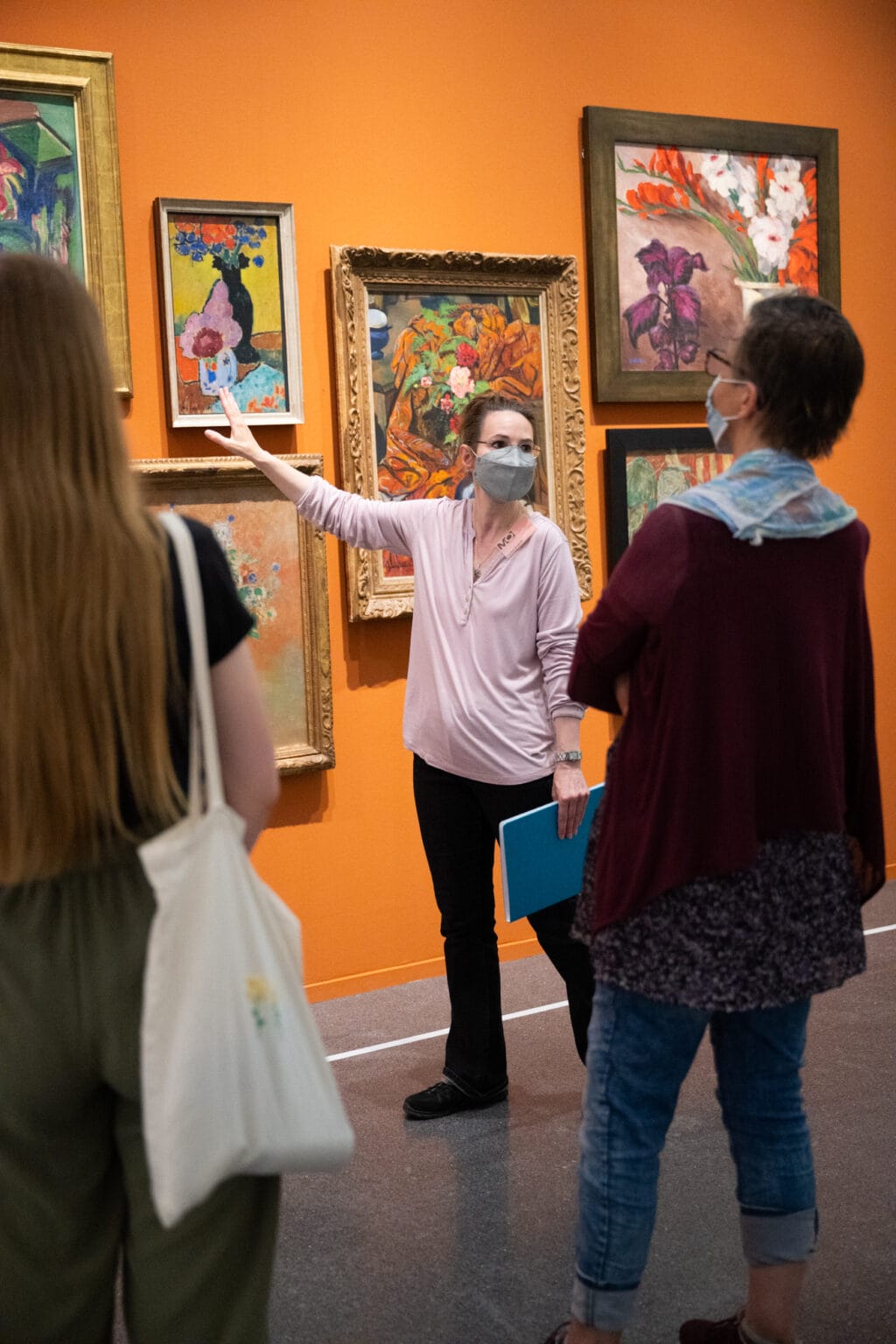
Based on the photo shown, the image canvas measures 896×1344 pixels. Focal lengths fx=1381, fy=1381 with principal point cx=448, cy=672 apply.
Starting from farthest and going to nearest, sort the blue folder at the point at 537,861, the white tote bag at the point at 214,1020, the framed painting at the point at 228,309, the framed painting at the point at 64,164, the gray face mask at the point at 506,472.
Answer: the framed painting at the point at 228,309 → the framed painting at the point at 64,164 → the gray face mask at the point at 506,472 → the blue folder at the point at 537,861 → the white tote bag at the point at 214,1020

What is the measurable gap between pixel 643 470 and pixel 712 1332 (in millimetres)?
2960

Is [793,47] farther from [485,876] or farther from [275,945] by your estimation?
[275,945]

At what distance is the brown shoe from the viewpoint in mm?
2037

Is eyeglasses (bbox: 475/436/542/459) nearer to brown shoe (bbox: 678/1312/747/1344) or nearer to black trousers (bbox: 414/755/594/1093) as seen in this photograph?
black trousers (bbox: 414/755/594/1093)

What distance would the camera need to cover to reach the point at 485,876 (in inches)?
124

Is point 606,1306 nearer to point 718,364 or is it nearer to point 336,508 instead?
point 718,364

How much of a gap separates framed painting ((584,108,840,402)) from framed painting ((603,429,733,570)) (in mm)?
130

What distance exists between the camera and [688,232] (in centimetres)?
452

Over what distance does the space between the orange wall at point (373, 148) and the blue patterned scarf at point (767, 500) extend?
2.34 meters

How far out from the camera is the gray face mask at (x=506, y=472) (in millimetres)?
2918

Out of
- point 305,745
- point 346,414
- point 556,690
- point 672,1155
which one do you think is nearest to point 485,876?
point 556,690

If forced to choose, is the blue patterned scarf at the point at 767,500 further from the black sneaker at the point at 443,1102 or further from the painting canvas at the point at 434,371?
the painting canvas at the point at 434,371

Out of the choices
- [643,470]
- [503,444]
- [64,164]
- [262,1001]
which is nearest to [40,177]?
[64,164]

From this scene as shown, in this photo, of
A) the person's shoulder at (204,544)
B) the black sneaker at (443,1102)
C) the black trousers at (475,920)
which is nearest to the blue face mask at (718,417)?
the person's shoulder at (204,544)
